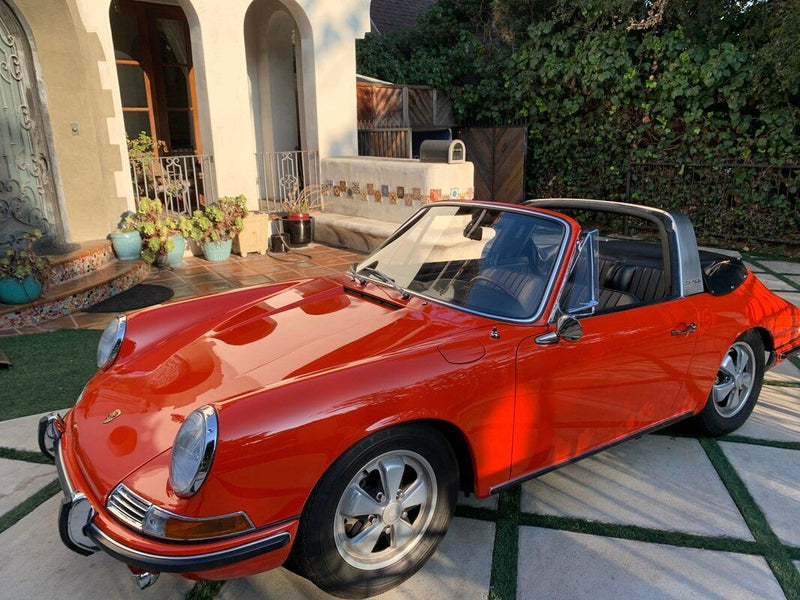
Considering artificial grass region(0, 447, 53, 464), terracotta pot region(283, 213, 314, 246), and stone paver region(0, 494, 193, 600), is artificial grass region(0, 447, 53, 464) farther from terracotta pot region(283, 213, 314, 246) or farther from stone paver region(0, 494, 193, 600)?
terracotta pot region(283, 213, 314, 246)

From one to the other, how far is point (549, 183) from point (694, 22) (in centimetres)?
361

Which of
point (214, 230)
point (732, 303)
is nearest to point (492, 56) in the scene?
point (214, 230)

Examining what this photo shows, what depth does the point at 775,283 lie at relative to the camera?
24.2 ft

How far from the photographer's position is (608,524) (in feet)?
9.50

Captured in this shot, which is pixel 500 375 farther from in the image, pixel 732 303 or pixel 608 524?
pixel 732 303

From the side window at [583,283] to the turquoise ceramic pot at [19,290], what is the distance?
5379 mm

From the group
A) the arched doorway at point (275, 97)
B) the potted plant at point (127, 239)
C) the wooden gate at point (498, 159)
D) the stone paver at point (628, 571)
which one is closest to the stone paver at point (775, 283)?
the wooden gate at point (498, 159)

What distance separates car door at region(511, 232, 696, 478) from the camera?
2701 millimetres

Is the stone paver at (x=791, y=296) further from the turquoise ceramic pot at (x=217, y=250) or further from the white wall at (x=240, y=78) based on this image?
the turquoise ceramic pot at (x=217, y=250)

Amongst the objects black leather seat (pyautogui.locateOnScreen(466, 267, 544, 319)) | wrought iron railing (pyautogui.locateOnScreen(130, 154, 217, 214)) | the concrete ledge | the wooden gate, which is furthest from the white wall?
black leather seat (pyautogui.locateOnScreen(466, 267, 544, 319))

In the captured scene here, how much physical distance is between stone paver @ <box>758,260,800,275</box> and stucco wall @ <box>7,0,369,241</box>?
21.1ft

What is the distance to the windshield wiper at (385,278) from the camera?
3119 mm

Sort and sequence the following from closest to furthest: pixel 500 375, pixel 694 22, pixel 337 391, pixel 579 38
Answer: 1. pixel 337 391
2. pixel 500 375
3. pixel 694 22
4. pixel 579 38

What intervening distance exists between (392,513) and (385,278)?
1316mm
